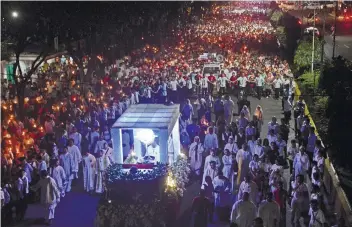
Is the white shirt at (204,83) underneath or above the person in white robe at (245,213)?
above

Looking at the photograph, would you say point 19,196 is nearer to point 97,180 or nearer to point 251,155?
point 97,180

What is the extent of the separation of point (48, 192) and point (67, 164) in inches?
80.4

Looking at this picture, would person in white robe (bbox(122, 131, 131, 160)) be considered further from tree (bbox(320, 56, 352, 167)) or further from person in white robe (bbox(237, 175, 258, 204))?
tree (bbox(320, 56, 352, 167))

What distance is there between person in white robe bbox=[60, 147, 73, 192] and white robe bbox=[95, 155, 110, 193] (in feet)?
2.37

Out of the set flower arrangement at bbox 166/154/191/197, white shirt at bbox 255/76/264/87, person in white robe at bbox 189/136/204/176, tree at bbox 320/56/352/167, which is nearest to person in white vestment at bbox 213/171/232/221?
flower arrangement at bbox 166/154/191/197

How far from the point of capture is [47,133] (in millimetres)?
15836

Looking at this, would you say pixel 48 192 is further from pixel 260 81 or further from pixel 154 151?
pixel 260 81

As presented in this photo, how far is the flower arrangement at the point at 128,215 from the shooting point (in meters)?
10.5

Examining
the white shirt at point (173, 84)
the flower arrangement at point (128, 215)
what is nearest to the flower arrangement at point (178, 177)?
the flower arrangement at point (128, 215)

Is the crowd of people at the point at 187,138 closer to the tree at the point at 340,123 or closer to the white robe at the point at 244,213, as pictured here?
the white robe at the point at 244,213

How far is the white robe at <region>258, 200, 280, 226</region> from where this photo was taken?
969cm

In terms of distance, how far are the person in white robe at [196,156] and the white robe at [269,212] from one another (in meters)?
4.25

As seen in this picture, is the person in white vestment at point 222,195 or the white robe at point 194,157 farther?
the white robe at point 194,157

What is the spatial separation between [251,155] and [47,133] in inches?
237
